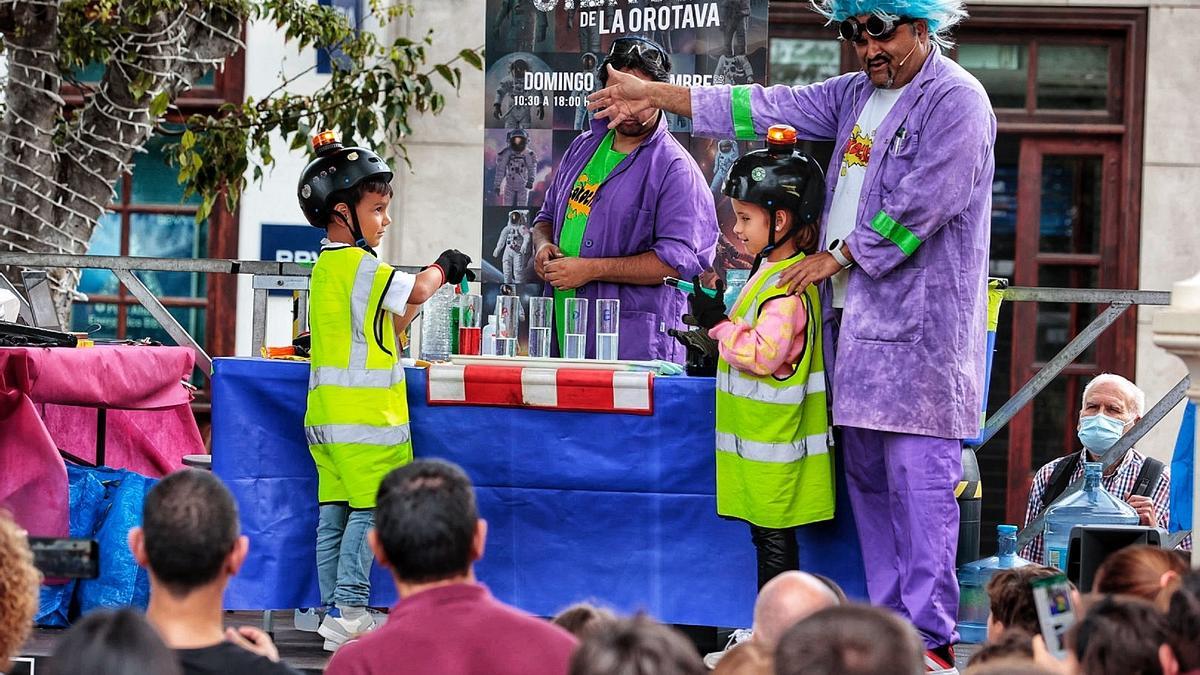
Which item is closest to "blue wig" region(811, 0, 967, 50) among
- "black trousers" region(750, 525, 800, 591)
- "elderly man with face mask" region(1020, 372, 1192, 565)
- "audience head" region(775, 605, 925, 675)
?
"black trousers" region(750, 525, 800, 591)

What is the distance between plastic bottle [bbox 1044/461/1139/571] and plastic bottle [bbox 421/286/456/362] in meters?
2.04

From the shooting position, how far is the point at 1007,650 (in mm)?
3078

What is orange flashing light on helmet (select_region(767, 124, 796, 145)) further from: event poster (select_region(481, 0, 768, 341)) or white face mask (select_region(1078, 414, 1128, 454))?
white face mask (select_region(1078, 414, 1128, 454))

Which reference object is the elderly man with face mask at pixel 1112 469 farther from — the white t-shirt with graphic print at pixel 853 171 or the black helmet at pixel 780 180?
the black helmet at pixel 780 180

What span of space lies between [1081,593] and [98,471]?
3242 mm

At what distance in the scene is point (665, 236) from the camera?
5.45 metres

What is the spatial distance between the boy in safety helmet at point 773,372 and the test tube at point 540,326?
0.65 meters

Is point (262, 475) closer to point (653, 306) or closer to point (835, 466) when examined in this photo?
point (653, 306)

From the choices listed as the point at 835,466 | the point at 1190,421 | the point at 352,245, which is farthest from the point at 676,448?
the point at 1190,421

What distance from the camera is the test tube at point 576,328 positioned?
5238mm

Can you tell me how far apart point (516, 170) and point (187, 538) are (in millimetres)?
3489

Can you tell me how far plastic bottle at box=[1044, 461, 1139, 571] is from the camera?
5602 millimetres

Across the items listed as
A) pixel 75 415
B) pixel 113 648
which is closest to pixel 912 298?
pixel 113 648

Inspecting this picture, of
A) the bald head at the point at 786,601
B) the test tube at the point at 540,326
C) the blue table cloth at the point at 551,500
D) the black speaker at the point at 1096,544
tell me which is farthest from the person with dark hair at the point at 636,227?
the bald head at the point at 786,601
